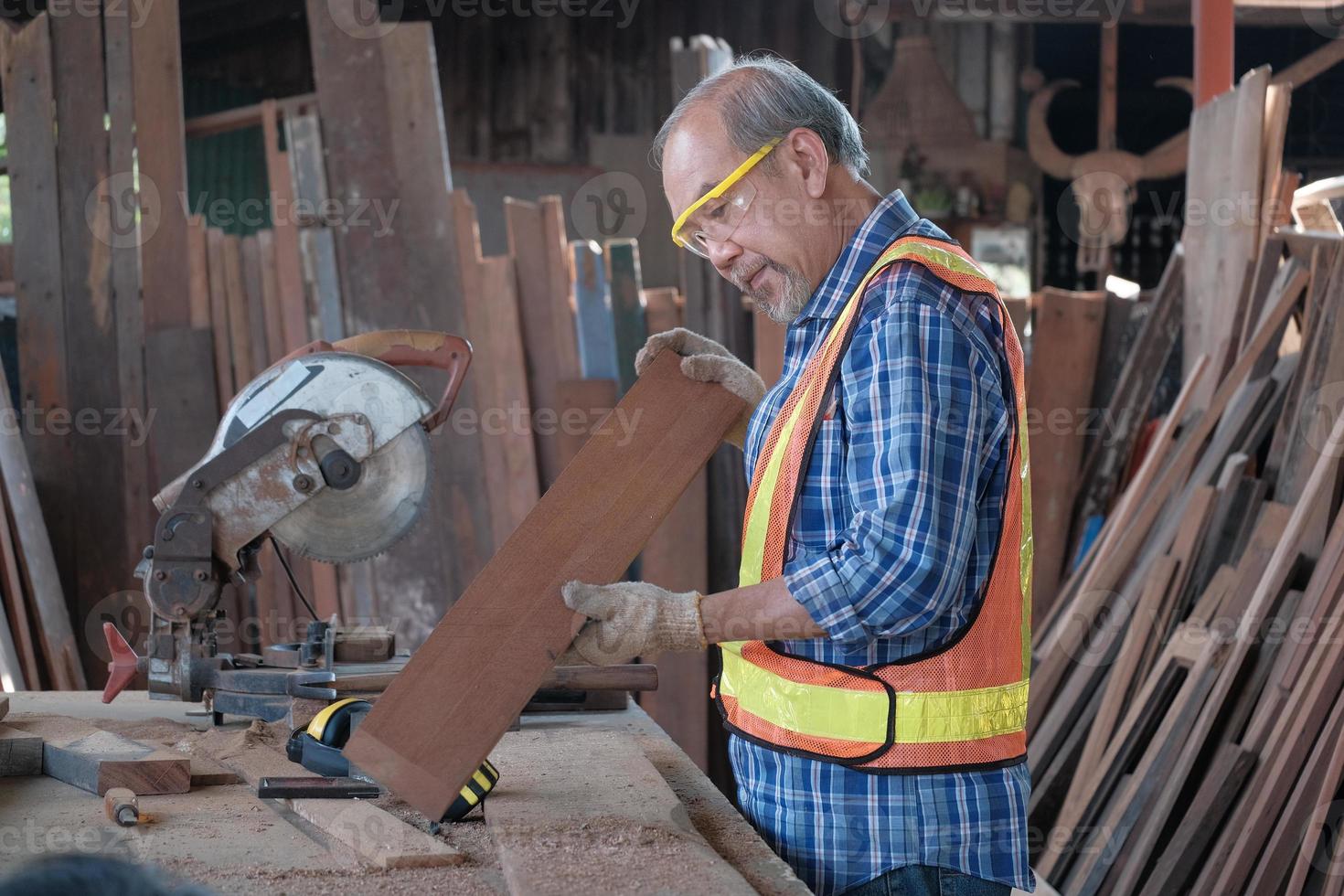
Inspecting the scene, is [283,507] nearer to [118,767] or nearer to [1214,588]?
[118,767]

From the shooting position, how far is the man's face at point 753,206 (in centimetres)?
188

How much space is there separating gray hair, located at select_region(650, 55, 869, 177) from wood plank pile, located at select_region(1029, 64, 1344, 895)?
6.90ft

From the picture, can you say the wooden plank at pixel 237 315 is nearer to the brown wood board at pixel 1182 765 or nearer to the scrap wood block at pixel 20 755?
the scrap wood block at pixel 20 755

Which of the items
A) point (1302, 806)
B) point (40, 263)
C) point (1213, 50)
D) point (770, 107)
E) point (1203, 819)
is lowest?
point (1203, 819)

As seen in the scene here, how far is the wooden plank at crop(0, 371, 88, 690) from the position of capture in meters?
4.41

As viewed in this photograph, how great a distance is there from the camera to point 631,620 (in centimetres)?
181

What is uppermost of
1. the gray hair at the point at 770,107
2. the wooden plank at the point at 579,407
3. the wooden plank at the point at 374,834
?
the gray hair at the point at 770,107

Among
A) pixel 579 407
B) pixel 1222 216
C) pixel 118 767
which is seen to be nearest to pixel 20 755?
pixel 118 767

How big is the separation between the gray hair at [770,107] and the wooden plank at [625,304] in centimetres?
287

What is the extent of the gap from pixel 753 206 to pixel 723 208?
5cm

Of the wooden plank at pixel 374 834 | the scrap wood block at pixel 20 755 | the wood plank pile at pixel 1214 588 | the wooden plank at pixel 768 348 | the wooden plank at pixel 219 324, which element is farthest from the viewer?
the wooden plank at pixel 219 324

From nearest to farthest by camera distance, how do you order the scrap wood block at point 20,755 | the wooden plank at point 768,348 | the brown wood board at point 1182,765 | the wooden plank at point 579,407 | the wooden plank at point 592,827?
1. the wooden plank at point 592,827
2. the scrap wood block at point 20,755
3. the brown wood board at point 1182,765
4. the wooden plank at point 768,348
5. the wooden plank at point 579,407

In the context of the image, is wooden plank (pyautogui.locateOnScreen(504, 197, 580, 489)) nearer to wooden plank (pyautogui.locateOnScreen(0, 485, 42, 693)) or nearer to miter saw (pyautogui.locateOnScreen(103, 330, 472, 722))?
wooden plank (pyautogui.locateOnScreen(0, 485, 42, 693))

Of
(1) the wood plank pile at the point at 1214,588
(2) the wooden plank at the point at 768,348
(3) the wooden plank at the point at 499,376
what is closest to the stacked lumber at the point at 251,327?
(3) the wooden plank at the point at 499,376
